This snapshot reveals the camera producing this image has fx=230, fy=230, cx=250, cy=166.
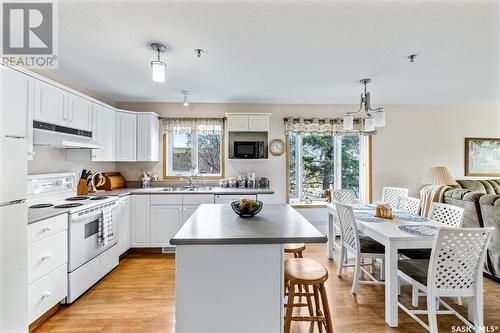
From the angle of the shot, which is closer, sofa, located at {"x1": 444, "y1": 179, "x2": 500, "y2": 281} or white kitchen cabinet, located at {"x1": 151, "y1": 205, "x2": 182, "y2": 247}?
sofa, located at {"x1": 444, "y1": 179, "x2": 500, "y2": 281}

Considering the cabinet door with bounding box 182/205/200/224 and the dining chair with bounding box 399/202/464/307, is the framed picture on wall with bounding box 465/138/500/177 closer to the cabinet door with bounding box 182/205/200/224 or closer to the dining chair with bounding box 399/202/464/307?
the dining chair with bounding box 399/202/464/307

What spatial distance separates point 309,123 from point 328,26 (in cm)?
243

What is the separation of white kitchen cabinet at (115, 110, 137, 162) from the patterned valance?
2619mm

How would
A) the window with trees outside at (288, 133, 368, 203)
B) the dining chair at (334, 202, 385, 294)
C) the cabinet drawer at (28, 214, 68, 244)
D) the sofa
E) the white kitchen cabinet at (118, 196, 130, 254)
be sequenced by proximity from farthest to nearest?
the window with trees outside at (288, 133, 368, 203) → the white kitchen cabinet at (118, 196, 130, 254) → the sofa → the dining chair at (334, 202, 385, 294) → the cabinet drawer at (28, 214, 68, 244)

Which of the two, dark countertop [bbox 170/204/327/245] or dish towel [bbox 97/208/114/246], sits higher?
dark countertop [bbox 170/204/327/245]

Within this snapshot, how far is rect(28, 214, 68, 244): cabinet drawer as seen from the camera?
183 centimetres

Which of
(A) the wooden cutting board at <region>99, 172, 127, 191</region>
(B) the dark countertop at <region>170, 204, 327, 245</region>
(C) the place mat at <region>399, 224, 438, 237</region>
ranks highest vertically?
(A) the wooden cutting board at <region>99, 172, 127, 191</region>

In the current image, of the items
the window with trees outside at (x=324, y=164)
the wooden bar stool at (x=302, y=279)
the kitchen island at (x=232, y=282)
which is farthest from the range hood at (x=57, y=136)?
the window with trees outside at (x=324, y=164)

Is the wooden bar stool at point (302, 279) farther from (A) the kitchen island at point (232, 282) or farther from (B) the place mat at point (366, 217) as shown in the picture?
(B) the place mat at point (366, 217)

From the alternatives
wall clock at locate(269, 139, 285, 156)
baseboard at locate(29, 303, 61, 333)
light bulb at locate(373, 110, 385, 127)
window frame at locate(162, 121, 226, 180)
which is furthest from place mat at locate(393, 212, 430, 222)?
baseboard at locate(29, 303, 61, 333)

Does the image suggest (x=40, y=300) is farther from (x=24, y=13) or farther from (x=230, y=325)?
(x=24, y=13)

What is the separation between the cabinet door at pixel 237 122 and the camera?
3949 millimetres

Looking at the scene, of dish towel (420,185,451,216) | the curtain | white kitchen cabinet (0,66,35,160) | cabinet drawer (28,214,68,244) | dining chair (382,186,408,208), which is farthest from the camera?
the curtain

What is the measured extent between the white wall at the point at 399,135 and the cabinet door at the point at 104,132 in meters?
0.73
